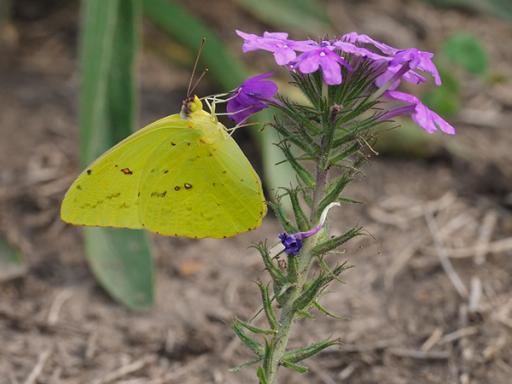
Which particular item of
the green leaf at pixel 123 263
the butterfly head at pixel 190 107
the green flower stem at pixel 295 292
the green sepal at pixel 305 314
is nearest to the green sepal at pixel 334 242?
the green flower stem at pixel 295 292

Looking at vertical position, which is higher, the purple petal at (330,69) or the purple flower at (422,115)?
the purple petal at (330,69)

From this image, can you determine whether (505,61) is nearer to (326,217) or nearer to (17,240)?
(17,240)

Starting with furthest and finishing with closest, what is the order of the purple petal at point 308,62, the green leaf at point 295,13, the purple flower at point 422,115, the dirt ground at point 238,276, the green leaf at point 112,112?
the green leaf at point 295,13 → the green leaf at point 112,112 → the dirt ground at point 238,276 → the purple flower at point 422,115 → the purple petal at point 308,62

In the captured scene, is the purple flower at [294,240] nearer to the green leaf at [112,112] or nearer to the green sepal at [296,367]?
the green sepal at [296,367]

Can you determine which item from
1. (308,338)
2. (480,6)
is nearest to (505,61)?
(480,6)

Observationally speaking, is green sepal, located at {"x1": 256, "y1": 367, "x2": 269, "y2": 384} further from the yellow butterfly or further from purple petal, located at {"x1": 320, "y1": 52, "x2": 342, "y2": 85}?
purple petal, located at {"x1": 320, "y1": 52, "x2": 342, "y2": 85}

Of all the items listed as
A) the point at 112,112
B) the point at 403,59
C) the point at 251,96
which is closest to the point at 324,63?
the point at 403,59
